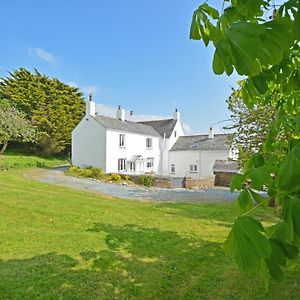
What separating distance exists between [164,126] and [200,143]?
7326mm

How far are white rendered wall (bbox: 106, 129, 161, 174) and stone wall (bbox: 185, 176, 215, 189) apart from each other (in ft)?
31.6

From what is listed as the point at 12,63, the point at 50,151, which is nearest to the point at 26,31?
the point at 50,151

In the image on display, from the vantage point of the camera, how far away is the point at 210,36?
143 cm

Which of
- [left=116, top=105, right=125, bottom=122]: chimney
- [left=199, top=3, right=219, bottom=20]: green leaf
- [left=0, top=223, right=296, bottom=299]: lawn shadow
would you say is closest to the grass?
[left=116, top=105, right=125, bottom=122]: chimney

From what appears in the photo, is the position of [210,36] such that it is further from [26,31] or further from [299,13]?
[26,31]

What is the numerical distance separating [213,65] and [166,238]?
27.4 feet

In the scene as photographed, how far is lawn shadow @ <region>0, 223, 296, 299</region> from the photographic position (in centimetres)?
509

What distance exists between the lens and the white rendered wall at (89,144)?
31.6 metres

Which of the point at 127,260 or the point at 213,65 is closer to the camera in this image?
the point at 213,65

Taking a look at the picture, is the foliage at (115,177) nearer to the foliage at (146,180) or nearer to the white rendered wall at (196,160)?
the foliage at (146,180)

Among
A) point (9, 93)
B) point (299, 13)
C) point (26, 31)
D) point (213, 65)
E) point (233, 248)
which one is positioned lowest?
→ point (233, 248)

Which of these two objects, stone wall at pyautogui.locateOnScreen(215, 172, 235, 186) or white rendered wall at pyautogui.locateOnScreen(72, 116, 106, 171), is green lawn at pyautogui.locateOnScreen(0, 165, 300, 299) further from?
white rendered wall at pyautogui.locateOnScreen(72, 116, 106, 171)

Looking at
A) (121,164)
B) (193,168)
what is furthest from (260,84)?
(193,168)

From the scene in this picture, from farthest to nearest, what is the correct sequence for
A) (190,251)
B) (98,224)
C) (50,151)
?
(50,151), (98,224), (190,251)
